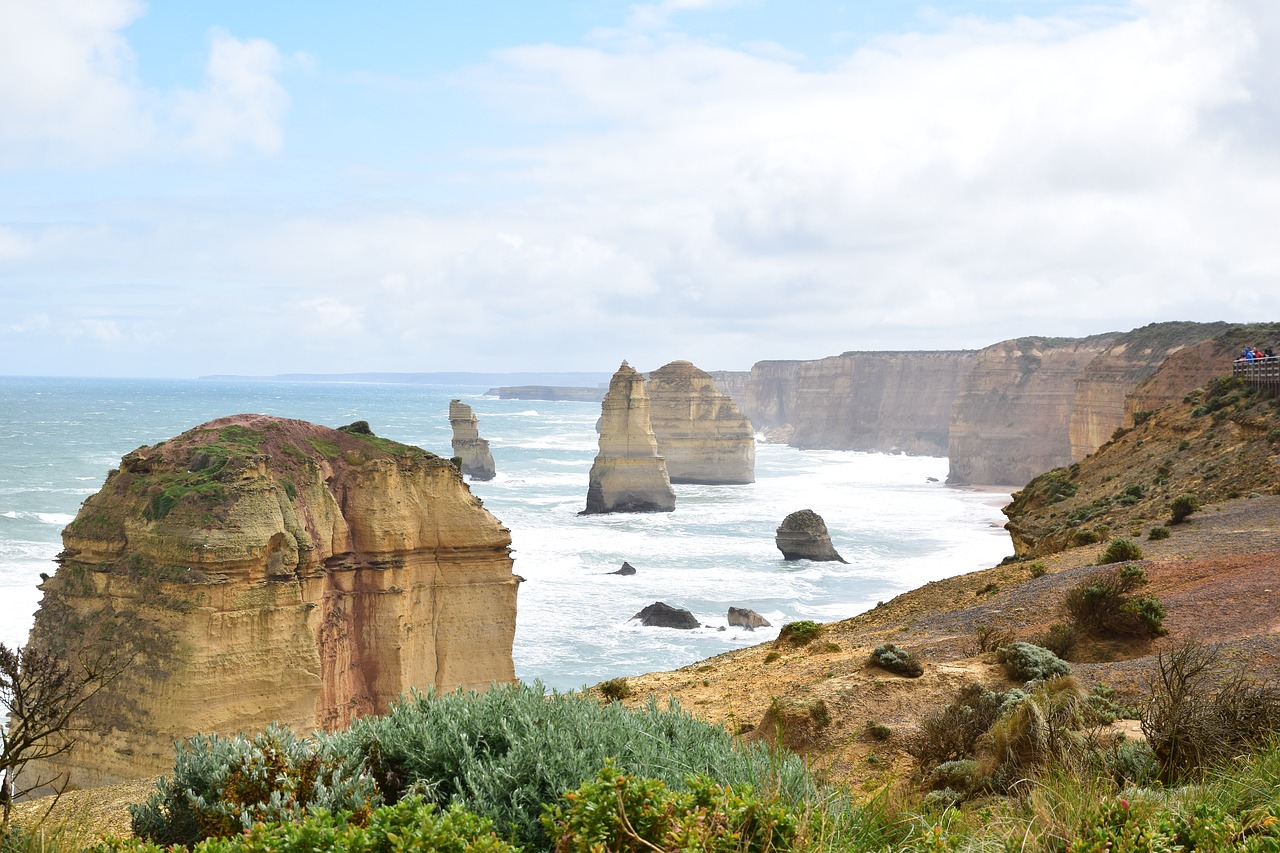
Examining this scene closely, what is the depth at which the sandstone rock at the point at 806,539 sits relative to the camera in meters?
46.8

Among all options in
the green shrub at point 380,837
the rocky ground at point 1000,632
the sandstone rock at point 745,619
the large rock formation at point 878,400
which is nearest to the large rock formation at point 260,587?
the rocky ground at point 1000,632

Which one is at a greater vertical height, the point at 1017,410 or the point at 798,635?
the point at 1017,410

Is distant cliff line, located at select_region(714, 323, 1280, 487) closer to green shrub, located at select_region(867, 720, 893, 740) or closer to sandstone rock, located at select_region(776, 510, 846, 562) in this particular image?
sandstone rock, located at select_region(776, 510, 846, 562)

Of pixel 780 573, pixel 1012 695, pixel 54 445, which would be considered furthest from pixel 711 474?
pixel 1012 695

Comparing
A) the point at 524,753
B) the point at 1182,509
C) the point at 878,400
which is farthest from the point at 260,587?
the point at 878,400

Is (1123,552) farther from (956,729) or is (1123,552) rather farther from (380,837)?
(380,837)

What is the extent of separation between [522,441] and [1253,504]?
112270mm

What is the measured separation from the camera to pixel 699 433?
82.1 meters

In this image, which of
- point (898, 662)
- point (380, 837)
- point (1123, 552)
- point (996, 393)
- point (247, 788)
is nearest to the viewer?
point (380, 837)

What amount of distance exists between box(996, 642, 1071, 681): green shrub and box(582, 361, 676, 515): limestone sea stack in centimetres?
5258

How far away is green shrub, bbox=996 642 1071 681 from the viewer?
10.8 m

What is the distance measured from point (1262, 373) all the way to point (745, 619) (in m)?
17.2

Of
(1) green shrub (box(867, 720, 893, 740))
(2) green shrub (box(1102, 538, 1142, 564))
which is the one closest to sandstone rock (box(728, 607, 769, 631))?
(2) green shrub (box(1102, 538, 1142, 564))

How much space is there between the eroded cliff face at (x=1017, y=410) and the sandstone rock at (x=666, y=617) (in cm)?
5181
